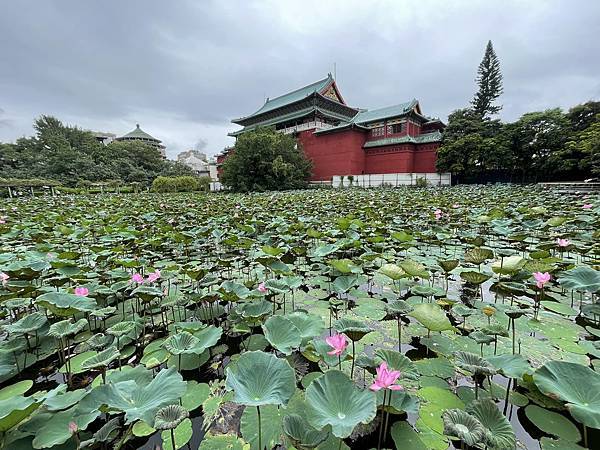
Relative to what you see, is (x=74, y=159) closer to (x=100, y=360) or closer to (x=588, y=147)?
(x=100, y=360)

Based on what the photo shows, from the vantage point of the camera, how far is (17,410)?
0.72 meters

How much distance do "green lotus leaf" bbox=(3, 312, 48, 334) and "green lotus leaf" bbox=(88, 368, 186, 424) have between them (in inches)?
26.7

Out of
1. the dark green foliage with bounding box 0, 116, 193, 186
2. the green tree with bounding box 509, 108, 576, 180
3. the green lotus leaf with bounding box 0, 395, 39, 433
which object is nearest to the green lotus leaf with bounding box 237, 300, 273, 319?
the green lotus leaf with bounding box 0, 395, 39, 433

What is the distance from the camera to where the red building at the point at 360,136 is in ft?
65.2

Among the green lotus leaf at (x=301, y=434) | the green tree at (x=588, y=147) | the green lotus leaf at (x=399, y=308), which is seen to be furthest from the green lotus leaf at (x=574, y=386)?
the green tree at (x=588, y=147)

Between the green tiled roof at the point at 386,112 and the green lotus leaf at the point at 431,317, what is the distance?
20.4 m

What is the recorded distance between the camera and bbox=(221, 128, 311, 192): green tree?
57.7 feet

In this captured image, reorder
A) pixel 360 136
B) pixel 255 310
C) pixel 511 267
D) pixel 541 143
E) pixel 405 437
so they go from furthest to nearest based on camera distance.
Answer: pixel 360 136, pixel 541 143, pixel 511 267, pixel 255 310, pixel 405 437

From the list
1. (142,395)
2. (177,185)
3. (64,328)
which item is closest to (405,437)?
(142,395)

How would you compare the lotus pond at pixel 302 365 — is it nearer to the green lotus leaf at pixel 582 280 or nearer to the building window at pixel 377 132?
the green lotus leaf at pixel 582 280

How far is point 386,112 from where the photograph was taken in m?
21.0

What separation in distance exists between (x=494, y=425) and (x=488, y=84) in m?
32.6

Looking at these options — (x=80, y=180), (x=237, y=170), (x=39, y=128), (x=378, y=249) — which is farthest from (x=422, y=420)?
(x=39, y=128)

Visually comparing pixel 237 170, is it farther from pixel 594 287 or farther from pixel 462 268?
pixel 594 287
